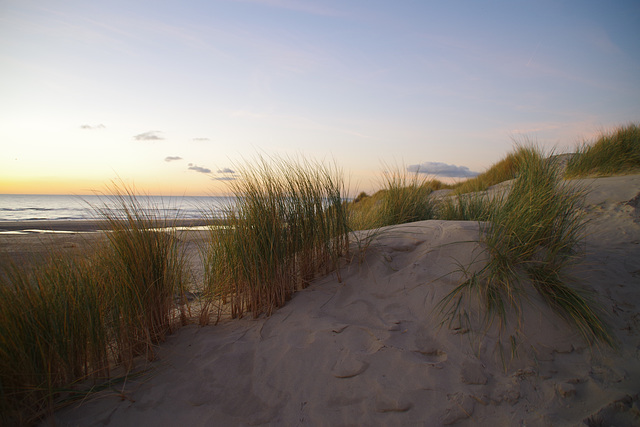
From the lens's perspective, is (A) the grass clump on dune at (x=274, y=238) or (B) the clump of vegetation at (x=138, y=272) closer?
(B) the clump of vegetation at (x=138, y=272)

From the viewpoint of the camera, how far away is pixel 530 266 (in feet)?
9.11

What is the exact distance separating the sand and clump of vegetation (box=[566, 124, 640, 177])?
4638mm

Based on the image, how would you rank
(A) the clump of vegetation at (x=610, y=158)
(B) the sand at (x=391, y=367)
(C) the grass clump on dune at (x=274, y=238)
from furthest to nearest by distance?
(A) the clump of vegetation at (x=610, y=158) < (C) the grass clump on dune at (x=274, y=238) < (B) the sand at (x=391, y=367)

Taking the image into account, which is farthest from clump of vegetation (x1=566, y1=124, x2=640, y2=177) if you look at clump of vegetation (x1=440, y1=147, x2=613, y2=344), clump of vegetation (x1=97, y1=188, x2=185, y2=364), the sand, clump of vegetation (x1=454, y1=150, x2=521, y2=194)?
clump of vegetation (x1=97, y1=188, x2=185, y2=364)

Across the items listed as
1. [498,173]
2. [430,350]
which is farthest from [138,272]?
[498,173]

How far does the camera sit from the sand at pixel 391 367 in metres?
2.03

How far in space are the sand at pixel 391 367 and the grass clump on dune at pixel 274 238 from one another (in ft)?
0.83

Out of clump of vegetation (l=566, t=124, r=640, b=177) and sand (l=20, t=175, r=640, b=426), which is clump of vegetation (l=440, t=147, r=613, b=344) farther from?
clump of vegetation (l=566, t=124, r=640, b=177)

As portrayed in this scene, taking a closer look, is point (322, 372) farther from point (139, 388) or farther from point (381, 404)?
point (139, 388)

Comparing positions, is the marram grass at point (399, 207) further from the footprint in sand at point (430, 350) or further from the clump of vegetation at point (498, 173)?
the clump of vegetation at point (498, 173)

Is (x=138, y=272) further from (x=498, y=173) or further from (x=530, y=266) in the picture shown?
(x=498, y=173)

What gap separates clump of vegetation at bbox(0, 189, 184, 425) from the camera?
192 centimetres

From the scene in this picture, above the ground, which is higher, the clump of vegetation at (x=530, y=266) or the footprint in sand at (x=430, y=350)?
the clump of vegetation at (x=530, y=266)

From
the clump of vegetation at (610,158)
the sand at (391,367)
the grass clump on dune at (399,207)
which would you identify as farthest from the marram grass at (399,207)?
the clump of vegetation at (610,158)
